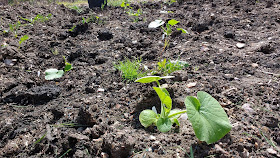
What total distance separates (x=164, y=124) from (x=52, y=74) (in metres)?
1.20

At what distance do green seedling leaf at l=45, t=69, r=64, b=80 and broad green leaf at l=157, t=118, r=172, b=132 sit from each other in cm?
112

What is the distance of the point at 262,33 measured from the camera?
2.32 meters

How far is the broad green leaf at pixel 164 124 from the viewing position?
1.13 m

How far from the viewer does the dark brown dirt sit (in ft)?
3.75

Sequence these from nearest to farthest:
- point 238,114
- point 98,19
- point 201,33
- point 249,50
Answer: point 238,114, point 249,50, point 201,33, point 98,19

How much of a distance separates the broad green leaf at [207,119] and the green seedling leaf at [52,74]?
4.26 feet

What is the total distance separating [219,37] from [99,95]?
1535 millimetres

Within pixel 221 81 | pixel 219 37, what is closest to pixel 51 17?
pixel 219 37

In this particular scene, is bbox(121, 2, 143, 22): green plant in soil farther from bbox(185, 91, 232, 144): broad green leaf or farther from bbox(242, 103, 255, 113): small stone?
bbox(185, 91, 232, 144): broad green leaf

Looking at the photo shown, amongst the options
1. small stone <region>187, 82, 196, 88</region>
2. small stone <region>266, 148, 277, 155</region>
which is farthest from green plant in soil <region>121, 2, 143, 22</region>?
small stone <region>266, 148, 277, 155</region>

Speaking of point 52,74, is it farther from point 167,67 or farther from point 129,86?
point 167,67

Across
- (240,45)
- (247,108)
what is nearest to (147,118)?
(247,108)

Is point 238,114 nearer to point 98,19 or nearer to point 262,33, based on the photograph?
point 262,33

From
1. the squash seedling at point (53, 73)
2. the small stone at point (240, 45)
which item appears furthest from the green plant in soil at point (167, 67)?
the squash seedling at point (53, 73)
